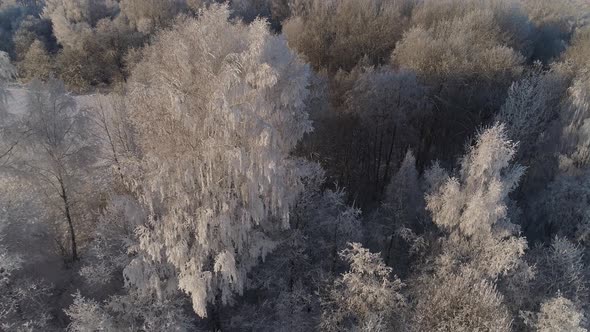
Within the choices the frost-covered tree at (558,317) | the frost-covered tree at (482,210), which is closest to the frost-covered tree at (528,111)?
the frost-covered tree at (482,210)

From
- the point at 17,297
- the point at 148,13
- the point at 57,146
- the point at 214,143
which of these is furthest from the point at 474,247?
the point at 148,13

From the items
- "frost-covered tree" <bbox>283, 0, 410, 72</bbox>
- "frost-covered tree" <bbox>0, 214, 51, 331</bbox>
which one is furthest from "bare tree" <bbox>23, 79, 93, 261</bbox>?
"frost-covered tree" <bbox>283, 0, 410, 72</bbox>

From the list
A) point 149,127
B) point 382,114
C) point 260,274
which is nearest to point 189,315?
point 260,274

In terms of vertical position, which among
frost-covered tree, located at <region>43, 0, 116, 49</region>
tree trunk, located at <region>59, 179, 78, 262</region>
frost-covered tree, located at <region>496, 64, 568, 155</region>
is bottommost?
tree trunk, located at <region>59, 179, 78, 262</region>

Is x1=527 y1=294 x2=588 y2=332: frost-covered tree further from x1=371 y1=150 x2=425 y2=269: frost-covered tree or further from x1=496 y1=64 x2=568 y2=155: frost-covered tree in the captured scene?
x1=496 y1=64 x2=568 y2=155: frost-covered tree

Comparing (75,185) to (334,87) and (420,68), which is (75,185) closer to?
(334,87)

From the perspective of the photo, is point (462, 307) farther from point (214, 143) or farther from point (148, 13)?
point (148, 13)

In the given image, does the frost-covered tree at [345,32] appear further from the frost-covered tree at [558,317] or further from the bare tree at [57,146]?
the frost-covered tree at [558,317]
